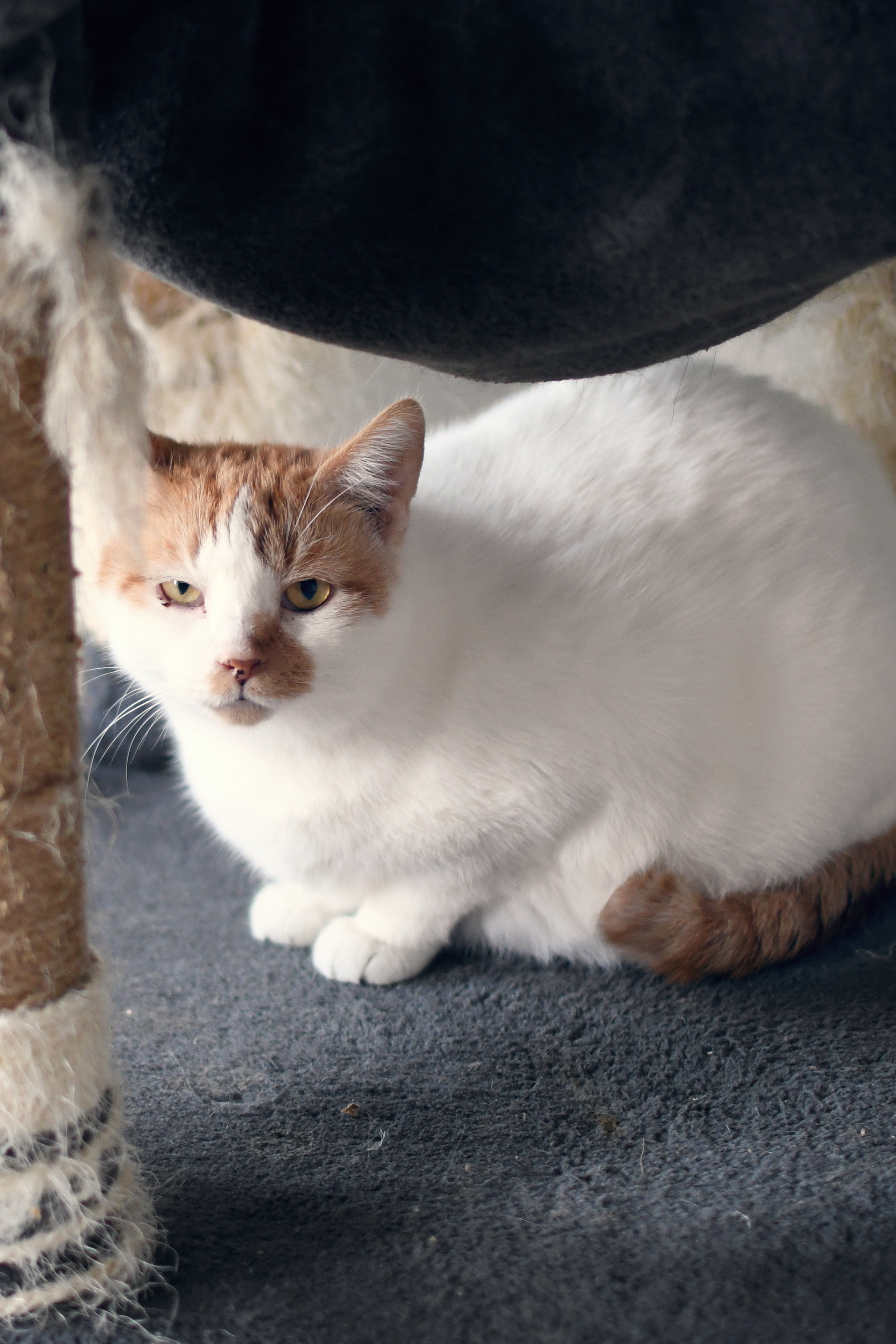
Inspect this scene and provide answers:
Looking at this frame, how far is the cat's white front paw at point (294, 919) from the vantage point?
4.42 feet

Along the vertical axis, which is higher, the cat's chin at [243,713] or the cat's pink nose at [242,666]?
the cat's pink nose at [242,666]

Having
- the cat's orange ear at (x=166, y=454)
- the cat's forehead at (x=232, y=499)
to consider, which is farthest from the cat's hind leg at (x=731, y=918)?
the cat's orange ear at (x=166, y=454)

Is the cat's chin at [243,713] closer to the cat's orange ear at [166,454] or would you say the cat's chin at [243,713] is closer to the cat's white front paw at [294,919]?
the cat's orange ear at [166,454]

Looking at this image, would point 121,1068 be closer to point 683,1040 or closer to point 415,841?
point 415,841

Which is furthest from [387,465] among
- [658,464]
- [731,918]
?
[731,918]

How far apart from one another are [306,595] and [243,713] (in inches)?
4.8

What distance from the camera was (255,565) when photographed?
3.27ft

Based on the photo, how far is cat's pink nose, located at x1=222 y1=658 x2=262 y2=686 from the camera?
97 centimetres

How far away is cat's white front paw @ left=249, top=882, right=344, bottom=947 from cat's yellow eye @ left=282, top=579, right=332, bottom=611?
1.39 ft

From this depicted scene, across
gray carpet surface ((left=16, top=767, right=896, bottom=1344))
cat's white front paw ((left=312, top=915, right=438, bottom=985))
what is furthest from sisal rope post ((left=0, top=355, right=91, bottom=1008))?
cat's white front paw ((left=312, top=915, right=438, bottom=985))

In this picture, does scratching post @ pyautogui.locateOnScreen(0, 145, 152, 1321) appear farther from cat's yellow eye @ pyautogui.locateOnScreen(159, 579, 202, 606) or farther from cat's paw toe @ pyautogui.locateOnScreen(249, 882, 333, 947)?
cat's paw toe @ pyautogui.locateOnScreen(249, 882, 333, 947)

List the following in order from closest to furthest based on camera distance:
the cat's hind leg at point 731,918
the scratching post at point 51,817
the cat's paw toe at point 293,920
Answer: the scratching post at point 51,817 → the cat's hind leg at point 731,918 → the cat's paw toe at point 293,920

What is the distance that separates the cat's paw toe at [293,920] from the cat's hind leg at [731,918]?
1.18 feet

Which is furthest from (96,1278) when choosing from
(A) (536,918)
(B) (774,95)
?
(B) (774,95)
